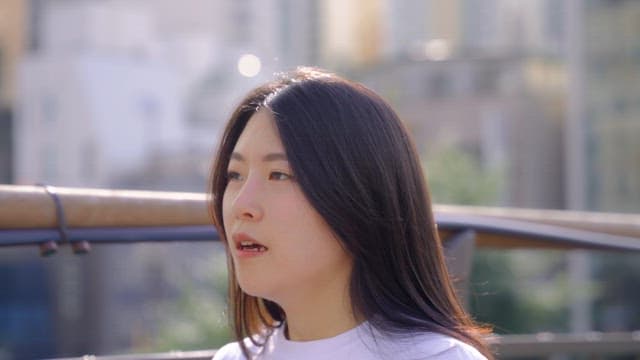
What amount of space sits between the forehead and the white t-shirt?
237mm

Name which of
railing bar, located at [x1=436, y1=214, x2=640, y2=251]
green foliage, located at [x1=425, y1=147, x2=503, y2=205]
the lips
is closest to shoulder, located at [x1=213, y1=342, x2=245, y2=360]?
the lips

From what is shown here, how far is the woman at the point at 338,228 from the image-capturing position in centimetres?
142

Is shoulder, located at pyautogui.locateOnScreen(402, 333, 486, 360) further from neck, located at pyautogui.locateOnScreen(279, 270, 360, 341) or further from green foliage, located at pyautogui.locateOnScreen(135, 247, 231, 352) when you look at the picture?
green foliage, located at pyautogui.locateOnScreen(135, 247, 231, 352)

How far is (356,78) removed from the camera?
20.7 meters

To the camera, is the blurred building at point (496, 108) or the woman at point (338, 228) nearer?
the woman at point (338, 228)

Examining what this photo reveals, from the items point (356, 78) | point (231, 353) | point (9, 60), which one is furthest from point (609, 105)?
point (231, 353)

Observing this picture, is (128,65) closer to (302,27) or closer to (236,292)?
(302,27)

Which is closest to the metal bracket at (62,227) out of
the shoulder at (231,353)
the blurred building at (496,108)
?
the shoulder at (231,353)

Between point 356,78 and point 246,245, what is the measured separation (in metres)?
19.4

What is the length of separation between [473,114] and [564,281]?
9.74 m

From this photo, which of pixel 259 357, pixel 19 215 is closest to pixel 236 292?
pixel 259 357

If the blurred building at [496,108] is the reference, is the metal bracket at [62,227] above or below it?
above

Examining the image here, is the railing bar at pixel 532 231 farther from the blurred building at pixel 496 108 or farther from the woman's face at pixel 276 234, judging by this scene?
the blurred building at pixel 496 108

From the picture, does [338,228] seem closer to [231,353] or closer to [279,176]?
[279,176]
